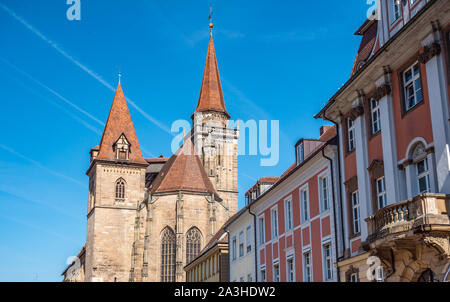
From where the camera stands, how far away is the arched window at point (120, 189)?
7131cm

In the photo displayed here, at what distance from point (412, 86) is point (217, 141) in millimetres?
61309

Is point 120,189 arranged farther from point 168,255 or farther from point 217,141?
point 217,141

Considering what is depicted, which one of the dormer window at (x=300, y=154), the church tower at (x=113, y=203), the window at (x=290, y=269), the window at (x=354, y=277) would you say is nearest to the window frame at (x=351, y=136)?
the window at (x=354, y=277)

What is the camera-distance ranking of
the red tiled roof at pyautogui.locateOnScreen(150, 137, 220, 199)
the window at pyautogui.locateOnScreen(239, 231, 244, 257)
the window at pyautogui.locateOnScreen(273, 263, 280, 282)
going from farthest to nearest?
the red tiled roof at pyautogui.locateOnScreen(150, 137, 220, 199)
the window at pyautogui.locateOnScreen(239, 231, 244, 257)
the window at pyautogui.locateOnScreen(273, 263, 280, 282)

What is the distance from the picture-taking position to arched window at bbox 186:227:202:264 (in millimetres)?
66188

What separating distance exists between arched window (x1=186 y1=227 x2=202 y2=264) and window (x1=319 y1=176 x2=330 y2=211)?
42398 millimetres

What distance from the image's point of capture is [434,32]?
56.2ft

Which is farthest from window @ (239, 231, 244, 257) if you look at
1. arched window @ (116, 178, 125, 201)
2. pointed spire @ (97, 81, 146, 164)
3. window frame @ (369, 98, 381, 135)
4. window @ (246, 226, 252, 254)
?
pointed spire @ (97, 81, 146, 164)

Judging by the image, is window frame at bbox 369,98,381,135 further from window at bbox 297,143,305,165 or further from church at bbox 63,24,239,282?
church at bbox 63,24,239,282

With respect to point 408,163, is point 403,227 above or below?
below

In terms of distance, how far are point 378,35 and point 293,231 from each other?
9.81 m
